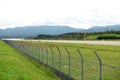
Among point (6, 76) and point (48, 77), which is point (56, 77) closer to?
point (48, 77)

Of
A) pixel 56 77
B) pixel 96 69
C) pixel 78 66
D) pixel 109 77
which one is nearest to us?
pixel 96 69

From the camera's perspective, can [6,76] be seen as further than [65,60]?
No

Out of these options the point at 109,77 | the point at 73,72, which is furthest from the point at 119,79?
the point at 73,72

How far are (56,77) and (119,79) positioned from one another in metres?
5.00

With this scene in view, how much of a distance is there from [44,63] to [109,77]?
1178cm

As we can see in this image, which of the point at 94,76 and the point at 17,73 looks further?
the point at 17,73

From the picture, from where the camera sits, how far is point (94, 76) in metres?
20.5

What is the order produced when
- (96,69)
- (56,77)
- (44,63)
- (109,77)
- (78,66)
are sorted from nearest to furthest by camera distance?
(96,69), (109,77), (78,66), (56,77), (44,63)

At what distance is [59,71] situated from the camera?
25.6 m

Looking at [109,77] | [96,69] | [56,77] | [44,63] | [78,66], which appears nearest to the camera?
[96,69]

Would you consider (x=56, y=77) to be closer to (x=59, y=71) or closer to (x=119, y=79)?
(x=59, y=71)

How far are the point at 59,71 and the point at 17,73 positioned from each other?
3.36 m

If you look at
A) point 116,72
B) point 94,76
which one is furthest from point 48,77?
point 94,76

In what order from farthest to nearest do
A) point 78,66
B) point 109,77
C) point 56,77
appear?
point 56,77
point 78,66
point 109,77
